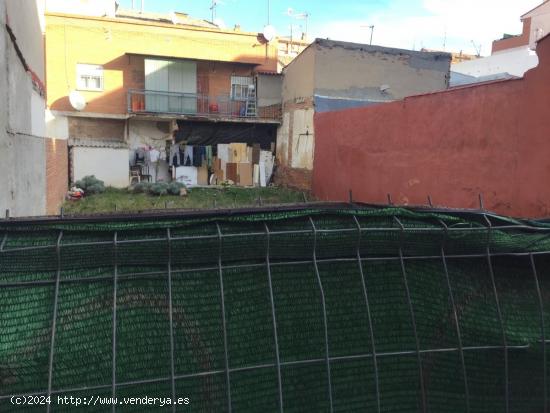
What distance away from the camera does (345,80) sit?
17281mm

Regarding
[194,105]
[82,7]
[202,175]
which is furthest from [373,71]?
[82,7]

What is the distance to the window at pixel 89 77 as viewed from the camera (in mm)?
20000

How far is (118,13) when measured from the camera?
26.9 m

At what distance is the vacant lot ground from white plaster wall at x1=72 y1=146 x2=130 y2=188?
95cm

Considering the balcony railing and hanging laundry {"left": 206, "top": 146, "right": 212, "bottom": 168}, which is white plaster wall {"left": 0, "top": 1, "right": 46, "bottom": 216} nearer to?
hanging laundry {"left": 206, "top": 146, "right": 212, "bottom": 168}

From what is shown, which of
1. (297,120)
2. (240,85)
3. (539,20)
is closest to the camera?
(297,120)

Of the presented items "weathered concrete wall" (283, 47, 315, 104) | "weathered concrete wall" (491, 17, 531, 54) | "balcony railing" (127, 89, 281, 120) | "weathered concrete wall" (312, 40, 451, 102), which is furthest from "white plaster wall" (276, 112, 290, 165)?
"weathered concrete wall" (491, 17, 531, 54)

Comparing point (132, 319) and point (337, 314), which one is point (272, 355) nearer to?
point (337, 314)

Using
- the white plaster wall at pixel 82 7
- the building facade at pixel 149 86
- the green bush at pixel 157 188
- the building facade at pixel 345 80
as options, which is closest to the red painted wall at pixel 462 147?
the building facade at pixel 345 80

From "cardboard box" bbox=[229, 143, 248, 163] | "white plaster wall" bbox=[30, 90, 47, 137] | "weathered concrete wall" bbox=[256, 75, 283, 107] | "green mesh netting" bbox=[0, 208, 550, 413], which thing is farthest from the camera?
"weathered concrete wall" bbox=[256, 75, 283, 107]

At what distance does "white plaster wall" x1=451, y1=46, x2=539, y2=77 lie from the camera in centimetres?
2170

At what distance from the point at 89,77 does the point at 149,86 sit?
8.41 ft

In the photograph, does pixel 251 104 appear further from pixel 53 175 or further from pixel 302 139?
pixel 53 175

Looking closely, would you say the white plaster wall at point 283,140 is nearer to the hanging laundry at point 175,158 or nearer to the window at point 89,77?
the hanging laundry at point 175,158
